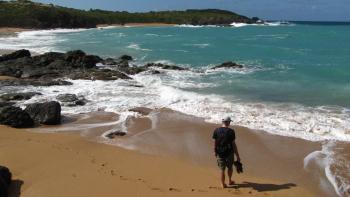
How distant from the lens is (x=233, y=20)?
154 meters

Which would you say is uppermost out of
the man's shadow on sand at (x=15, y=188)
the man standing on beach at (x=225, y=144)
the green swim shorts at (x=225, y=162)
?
the man standing on beach at (x=225, y=144)

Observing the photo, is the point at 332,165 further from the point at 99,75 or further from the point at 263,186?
the point at 99,75

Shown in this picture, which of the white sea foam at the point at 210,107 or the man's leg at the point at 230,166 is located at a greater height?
the man's leg at the point at 230,166

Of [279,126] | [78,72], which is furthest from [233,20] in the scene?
[279,126]

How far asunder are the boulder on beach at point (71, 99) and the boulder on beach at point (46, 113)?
280 cm

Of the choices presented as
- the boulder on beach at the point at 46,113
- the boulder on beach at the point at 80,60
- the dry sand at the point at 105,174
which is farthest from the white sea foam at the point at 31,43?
the dry sand at the point at 105,174

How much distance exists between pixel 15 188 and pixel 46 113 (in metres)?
6.21

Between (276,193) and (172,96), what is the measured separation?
35.5ft

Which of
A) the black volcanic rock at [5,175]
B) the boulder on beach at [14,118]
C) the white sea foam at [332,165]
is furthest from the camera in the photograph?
the boulder on beach at [14,118]

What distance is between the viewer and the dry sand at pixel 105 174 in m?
8.98

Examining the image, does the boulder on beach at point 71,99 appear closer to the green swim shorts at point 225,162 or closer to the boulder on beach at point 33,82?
the boulder on beach at point 33,82

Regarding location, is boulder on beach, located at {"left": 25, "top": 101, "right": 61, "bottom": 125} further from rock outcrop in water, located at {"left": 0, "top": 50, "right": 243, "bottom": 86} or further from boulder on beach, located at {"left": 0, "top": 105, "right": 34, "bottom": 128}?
rock outcrop in water, located at {"left": 0, "top": 50, "right": 243, "bottom": 86}

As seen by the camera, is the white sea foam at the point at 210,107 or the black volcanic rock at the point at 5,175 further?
the white sea foam at the point at 210,107

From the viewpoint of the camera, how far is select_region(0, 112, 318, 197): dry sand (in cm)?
898
